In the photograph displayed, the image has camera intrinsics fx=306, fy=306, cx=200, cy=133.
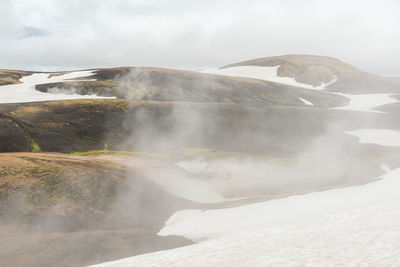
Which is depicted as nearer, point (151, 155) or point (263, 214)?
point (263, 214)

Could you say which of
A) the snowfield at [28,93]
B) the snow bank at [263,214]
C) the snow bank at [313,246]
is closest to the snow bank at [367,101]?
the snow bank at [263,214]

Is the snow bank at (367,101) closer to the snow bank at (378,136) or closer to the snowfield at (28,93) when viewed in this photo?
the snow bank at (378,136)

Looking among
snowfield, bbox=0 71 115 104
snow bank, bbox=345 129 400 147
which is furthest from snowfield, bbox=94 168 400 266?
snowfield, bbox=0 71 115 104

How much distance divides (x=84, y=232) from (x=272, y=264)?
2178 centimetres

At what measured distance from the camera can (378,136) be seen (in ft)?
309

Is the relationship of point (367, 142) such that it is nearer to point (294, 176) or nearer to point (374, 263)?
point (294, 176)

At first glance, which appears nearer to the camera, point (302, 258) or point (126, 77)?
point (302, 258)

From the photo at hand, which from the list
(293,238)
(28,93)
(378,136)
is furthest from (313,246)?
(28,93)

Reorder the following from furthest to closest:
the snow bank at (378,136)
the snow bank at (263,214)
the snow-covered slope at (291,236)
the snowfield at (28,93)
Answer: the snowfield at (28,93) < the snow bank at (378,136) < the snow bank at (263,214) < the snow-covered slope at (291,236)

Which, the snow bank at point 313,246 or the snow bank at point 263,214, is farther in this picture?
the snow bank at point 263,214

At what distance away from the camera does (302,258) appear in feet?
51.0

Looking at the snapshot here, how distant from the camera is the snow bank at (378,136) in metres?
88.0

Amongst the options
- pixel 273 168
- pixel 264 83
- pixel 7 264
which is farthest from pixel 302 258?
pixel 264 83

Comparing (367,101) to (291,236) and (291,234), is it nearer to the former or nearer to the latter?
(291,234)
